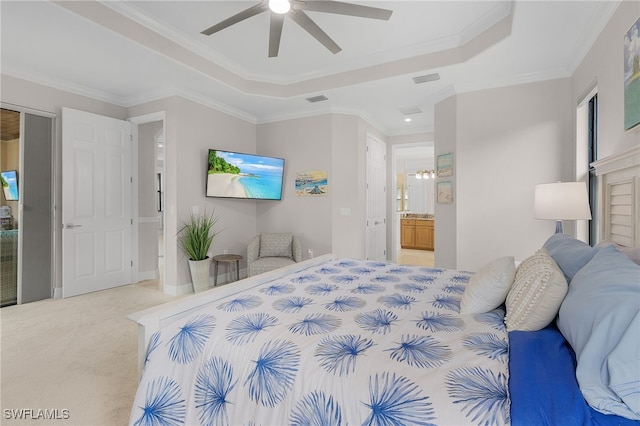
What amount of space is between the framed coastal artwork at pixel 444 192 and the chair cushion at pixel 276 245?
2.16 metres

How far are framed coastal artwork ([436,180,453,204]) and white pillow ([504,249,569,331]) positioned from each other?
2.65 m

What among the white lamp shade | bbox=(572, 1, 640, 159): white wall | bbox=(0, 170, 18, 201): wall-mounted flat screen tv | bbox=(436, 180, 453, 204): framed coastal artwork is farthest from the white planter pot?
bbox=(572, 1, 640, 159): white wall

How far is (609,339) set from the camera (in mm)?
871

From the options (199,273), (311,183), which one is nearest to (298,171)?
(311,183)

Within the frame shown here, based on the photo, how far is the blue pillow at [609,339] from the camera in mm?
800

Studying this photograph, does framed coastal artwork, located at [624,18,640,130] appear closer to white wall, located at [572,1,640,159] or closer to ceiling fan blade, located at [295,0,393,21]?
white wall, located at [572,1,640,159]

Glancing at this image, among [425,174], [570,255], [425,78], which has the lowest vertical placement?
[570,255]

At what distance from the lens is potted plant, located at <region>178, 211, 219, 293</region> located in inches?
154

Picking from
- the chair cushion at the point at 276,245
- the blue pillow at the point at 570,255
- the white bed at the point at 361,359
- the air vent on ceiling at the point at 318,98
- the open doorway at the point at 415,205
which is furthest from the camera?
the open doorway at the point at 415,205

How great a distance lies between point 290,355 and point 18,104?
4.38 meters

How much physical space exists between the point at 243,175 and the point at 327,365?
3.79m

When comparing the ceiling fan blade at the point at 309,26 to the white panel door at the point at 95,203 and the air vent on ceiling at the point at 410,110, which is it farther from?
the white panel door at the point at 95,203

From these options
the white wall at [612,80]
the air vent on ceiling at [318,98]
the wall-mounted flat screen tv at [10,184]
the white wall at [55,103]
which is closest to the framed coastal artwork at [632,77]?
the white wall at [612,80]

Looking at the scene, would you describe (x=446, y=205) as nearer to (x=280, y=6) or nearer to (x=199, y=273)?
(x=280, y=6)
